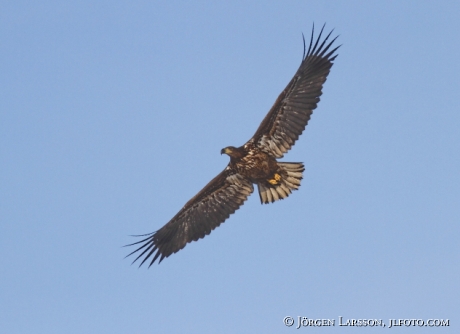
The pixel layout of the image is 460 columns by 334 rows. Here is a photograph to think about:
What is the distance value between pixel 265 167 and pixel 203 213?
1.94 meters

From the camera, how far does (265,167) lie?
15680 mm

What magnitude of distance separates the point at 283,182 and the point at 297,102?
1708 mm

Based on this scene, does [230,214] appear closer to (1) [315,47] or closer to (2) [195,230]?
(2) [195,230]

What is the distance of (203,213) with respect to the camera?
1667 centimetres

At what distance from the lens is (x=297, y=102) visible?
15.4m

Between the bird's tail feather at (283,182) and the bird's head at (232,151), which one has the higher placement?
the bird's head at (232,151)

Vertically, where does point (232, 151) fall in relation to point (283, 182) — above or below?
above

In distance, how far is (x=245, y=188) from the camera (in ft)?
54.2

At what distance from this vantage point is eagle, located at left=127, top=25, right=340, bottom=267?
50.6ft

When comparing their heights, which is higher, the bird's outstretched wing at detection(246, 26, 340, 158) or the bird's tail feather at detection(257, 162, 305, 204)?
the bird's outstretched wing at detection(246, 26, 340, 158)

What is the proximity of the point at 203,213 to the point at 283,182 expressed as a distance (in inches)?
80.5

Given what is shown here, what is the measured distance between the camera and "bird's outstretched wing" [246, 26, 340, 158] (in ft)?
50.4

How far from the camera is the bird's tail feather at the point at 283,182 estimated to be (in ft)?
51.4

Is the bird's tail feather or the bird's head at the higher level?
the bird's head
